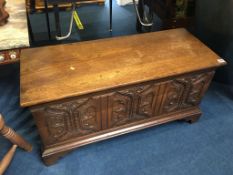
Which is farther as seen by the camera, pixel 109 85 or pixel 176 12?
pixel 176 12

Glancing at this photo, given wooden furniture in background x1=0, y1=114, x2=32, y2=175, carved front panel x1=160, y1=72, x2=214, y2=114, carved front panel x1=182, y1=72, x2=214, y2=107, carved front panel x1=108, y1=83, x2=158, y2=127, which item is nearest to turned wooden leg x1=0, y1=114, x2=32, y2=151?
wooden furniture in background x1=0, y1=114, x2=32, y2=175

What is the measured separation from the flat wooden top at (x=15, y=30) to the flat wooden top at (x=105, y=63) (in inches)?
2.9

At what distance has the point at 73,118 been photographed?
1.05 metres

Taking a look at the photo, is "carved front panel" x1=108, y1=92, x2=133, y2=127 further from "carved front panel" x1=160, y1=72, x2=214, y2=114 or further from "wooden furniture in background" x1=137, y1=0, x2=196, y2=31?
"wooden furniture in background" x1=137, y1=0, x2=196, y2=31

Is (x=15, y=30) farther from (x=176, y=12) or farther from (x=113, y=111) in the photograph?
(x=176, y=12)

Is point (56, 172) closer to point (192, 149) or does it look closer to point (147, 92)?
point (147, 92)

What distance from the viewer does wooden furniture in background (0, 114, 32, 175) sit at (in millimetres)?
1023

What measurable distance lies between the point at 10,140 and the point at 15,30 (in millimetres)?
612

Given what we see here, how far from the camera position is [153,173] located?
3.76 feet

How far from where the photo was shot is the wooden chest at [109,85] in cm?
97

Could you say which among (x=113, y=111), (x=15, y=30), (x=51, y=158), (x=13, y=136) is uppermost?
(x=15, y=30)

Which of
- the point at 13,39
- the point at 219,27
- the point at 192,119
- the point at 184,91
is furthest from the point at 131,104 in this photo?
the point at 219,27

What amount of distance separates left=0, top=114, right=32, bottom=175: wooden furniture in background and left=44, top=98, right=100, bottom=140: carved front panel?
0.67 ft

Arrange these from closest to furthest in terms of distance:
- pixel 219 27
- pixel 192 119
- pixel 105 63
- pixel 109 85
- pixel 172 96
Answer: pixel 109 85, pixel 105 63, pixel 172 96, pixel 192 119, pixel 219 27
